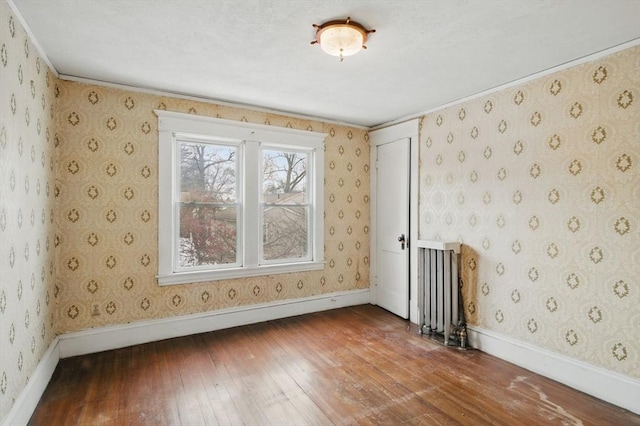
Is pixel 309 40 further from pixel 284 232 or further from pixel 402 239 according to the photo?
pixel 402 239

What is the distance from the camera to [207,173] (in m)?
3.85

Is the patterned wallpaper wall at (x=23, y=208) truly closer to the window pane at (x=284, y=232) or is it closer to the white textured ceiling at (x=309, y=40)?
the white textured ceiling at (x=309, y=40)

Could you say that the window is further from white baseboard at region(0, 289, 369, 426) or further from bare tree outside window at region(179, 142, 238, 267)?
white baseboard at region(0, 289, 369, 426)

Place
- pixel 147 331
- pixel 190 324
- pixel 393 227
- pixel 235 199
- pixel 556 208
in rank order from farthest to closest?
pixel 393 227
pixel 235 199
pixel 190 324
pixel 147 331
pixel 556 208

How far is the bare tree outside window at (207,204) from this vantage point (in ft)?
12.2

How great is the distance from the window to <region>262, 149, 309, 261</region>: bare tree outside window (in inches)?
0.5

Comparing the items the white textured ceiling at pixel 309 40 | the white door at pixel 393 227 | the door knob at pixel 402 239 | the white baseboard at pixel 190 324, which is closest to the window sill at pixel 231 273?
the white baseboard at pixel 190 324

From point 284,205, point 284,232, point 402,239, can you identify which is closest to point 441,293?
point 402,239

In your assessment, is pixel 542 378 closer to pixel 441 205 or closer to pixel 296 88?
pixel 441 205

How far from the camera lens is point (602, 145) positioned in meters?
2.55

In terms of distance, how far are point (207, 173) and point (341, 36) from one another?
92.0 inches

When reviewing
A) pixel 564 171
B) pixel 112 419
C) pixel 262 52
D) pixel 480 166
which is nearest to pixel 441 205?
pixel 480 166

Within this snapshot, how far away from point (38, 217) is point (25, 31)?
1315 millimetres

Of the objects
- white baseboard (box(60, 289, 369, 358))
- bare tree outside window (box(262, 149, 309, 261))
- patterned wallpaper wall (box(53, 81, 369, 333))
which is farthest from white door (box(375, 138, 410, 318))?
patterned wallpaper wall (box(53, 81, 369, 333))
